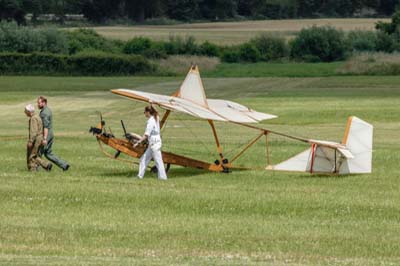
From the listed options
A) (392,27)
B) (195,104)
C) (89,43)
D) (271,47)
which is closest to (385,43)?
(392,27)

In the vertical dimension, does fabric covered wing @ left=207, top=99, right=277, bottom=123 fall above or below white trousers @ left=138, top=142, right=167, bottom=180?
above

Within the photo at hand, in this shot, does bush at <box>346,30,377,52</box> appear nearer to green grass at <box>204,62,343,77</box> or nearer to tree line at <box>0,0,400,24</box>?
green grass at <box>204,62,343,77</box>

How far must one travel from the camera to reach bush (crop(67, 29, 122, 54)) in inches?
3314

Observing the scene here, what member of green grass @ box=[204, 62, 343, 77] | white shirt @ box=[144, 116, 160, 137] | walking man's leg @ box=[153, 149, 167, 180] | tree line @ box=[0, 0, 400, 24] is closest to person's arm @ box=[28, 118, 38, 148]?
white shirt @ box=[144, 116, 160, 137]

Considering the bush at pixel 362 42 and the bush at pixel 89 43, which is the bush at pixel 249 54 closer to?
the bush at pixel 362 42

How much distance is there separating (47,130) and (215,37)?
270 ft

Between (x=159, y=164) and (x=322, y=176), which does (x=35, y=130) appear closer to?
(x=159, y=164)

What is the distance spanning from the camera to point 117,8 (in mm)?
→ 140375

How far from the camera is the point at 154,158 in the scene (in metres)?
24.4

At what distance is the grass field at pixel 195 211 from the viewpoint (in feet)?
51.4

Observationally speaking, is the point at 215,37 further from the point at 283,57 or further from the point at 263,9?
the point at 263,9

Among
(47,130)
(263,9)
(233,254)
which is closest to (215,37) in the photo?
(263,9)

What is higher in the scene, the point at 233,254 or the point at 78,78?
the point at 233,254

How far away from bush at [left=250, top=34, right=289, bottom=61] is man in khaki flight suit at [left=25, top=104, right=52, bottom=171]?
6206 cm
